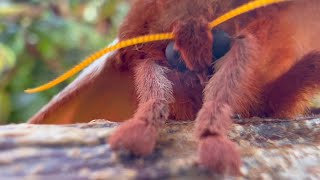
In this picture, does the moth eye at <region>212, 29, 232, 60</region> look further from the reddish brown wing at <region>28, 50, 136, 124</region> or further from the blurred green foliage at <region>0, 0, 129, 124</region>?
the blurred green foliage at <region>0, 0, 129, 124</region>

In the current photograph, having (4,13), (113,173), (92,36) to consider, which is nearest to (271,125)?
(113,173)

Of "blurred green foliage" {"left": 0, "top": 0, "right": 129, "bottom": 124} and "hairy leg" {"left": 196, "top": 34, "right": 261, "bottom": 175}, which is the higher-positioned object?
"blurred green foliage" {"left": 0, "top": 0, "right": 129, "bottom": 124}

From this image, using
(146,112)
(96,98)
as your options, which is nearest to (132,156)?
(146,112)

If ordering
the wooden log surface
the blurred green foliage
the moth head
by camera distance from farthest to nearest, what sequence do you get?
the blurred green foliage < the moth head < the wooden log surface

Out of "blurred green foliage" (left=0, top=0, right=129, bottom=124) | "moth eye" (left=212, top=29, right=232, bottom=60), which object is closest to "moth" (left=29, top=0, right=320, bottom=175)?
"moth eye" (left=212, top=29, right=232, bottom=60)

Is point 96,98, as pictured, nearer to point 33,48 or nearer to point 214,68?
point 214,68

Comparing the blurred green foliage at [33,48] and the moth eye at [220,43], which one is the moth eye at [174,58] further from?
the blurred green foliage at [33,48]

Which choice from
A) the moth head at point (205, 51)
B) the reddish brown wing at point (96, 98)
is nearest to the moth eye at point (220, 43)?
the moth head at point (205, 51)
